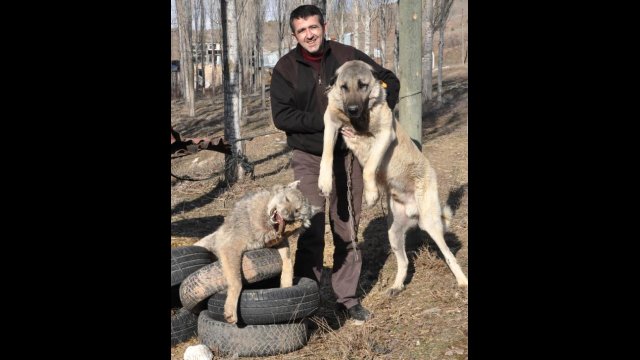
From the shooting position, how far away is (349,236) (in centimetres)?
515

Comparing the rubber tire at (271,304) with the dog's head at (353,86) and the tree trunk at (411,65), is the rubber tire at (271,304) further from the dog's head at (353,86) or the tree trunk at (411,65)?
the tree trunk at (411,65)

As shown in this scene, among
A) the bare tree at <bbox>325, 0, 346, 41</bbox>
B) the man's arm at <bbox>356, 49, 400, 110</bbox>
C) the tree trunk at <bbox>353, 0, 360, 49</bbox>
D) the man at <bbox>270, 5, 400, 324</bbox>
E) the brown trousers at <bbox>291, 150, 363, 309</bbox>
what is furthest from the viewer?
the bare tree at <bbox>325, 0, 346, 41</bbox>

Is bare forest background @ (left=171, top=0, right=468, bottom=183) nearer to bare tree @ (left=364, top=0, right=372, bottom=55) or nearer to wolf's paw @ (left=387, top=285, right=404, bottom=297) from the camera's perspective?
bare tree @ (left=364, top=0, right=372, bottom=55)

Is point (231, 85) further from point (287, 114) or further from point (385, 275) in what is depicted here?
Answer: point (287, 114)

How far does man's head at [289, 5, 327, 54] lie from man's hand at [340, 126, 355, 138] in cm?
73

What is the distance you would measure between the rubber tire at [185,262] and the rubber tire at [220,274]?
0.27 meters

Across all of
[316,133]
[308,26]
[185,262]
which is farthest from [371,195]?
[185,262]

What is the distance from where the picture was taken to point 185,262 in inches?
194

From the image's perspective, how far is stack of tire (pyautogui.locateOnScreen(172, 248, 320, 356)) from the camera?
4.38m

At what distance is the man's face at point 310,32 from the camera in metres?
4.59

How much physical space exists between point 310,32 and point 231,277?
2083 millimetres

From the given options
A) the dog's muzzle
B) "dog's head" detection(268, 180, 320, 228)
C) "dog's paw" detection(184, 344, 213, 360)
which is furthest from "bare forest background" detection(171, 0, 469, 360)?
the dog's muzzle
